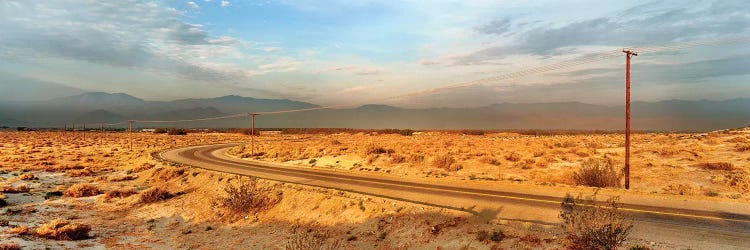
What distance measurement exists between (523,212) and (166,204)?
19.3m

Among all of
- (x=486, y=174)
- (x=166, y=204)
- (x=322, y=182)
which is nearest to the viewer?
(x=166, y=204)

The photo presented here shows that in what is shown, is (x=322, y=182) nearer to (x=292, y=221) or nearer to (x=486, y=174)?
(x=292, y=221)

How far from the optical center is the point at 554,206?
51.1 ft

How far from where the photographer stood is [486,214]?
1478cm

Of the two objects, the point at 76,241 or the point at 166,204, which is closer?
the point at 76,241

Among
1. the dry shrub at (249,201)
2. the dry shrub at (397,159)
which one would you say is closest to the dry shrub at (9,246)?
the dry shrub at (249,201)

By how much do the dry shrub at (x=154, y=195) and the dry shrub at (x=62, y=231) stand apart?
6.24 metres

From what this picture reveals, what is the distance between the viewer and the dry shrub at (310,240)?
524 inches

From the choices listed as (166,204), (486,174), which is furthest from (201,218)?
(486,174)

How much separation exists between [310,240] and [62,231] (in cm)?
1045

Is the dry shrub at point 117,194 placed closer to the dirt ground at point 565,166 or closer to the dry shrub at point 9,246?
the dry shrub at point 9,246

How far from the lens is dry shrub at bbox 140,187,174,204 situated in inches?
925

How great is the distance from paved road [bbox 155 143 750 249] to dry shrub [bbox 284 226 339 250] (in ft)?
14.1

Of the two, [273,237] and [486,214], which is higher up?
[486,214]
